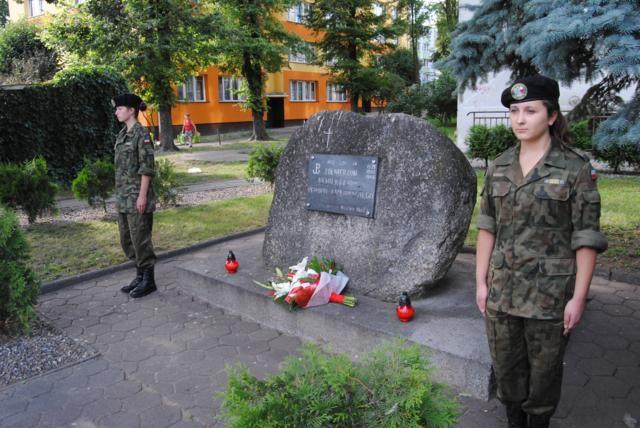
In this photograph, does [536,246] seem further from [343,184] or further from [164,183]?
[164,183]

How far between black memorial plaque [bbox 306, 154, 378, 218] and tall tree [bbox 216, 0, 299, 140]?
791 inches

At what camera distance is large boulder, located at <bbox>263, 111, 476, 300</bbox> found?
4438 millimetres

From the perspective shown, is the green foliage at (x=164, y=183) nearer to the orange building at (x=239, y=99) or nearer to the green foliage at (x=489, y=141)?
the green foliage at (x=489, y=141)

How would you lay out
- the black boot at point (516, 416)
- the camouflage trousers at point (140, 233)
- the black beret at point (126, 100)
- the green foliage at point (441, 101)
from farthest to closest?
1. the green foliage at point (441, 101)
2. the camouflage trousers at point (140, 233)
3. the black beret at point (126, 100)
4. the black boot at point (516, 416)

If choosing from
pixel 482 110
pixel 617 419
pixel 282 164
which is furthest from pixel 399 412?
pixel 482 110

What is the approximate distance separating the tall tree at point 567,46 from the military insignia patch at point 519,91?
63.9 inches

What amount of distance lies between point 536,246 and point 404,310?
1.60 metres

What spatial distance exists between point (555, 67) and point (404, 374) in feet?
11.6

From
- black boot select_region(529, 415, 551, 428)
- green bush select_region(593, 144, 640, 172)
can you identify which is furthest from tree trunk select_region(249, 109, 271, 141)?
black boot select_region(529, 415, 551, 428)

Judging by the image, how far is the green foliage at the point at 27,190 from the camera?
8.64 m

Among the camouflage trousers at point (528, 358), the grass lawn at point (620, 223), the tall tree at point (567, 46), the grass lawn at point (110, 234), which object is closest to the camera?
the camouflage trousers at point (528, 358)

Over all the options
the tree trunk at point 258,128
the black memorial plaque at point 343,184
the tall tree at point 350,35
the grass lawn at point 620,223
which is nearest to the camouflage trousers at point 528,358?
the black memorial plaque at point 343,184

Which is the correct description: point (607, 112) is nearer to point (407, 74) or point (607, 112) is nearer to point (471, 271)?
point (471, 271)

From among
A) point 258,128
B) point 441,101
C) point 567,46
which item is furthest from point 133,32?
point 441,101
